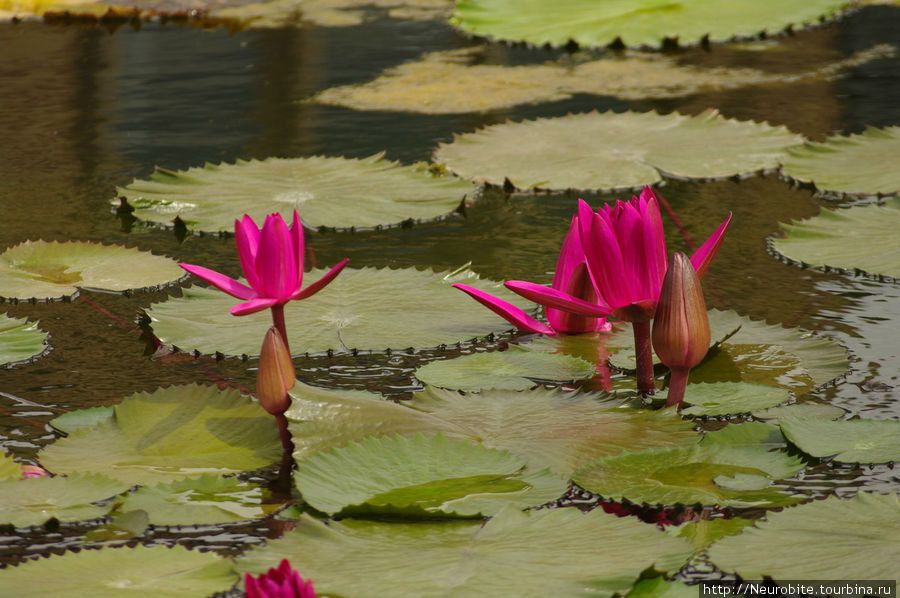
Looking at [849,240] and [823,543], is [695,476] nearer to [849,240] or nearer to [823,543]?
[823,543]

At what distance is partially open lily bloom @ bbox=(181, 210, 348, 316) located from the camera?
1.38m

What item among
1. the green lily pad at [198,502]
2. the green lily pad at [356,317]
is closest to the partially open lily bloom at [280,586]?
the green lily pad at [198,502]

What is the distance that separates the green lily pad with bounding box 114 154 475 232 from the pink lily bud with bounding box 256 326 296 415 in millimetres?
1054

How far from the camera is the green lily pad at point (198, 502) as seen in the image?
120 cm

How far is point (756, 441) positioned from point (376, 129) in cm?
201

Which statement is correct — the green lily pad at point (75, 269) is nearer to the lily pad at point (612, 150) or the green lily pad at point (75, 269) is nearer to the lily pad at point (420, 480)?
the lily pad at point (612, 150)

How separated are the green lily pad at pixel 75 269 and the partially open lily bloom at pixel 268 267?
68cm

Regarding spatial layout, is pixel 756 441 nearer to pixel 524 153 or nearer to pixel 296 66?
pixel 524 153

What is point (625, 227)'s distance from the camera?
133 cm

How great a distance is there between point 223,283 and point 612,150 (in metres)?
1.49

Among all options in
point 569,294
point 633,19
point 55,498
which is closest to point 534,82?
point 633,19

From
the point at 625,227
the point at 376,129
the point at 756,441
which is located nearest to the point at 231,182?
the point at 376,129

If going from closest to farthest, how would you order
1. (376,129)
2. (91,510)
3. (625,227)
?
(91,510) → (625,227) → (376,129)

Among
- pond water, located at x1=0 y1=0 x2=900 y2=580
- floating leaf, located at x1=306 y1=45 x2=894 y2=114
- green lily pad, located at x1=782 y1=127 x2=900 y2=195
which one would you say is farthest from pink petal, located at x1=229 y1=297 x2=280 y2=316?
floating leaf, located at x1=306 y1=45 x2=894 y2=114
